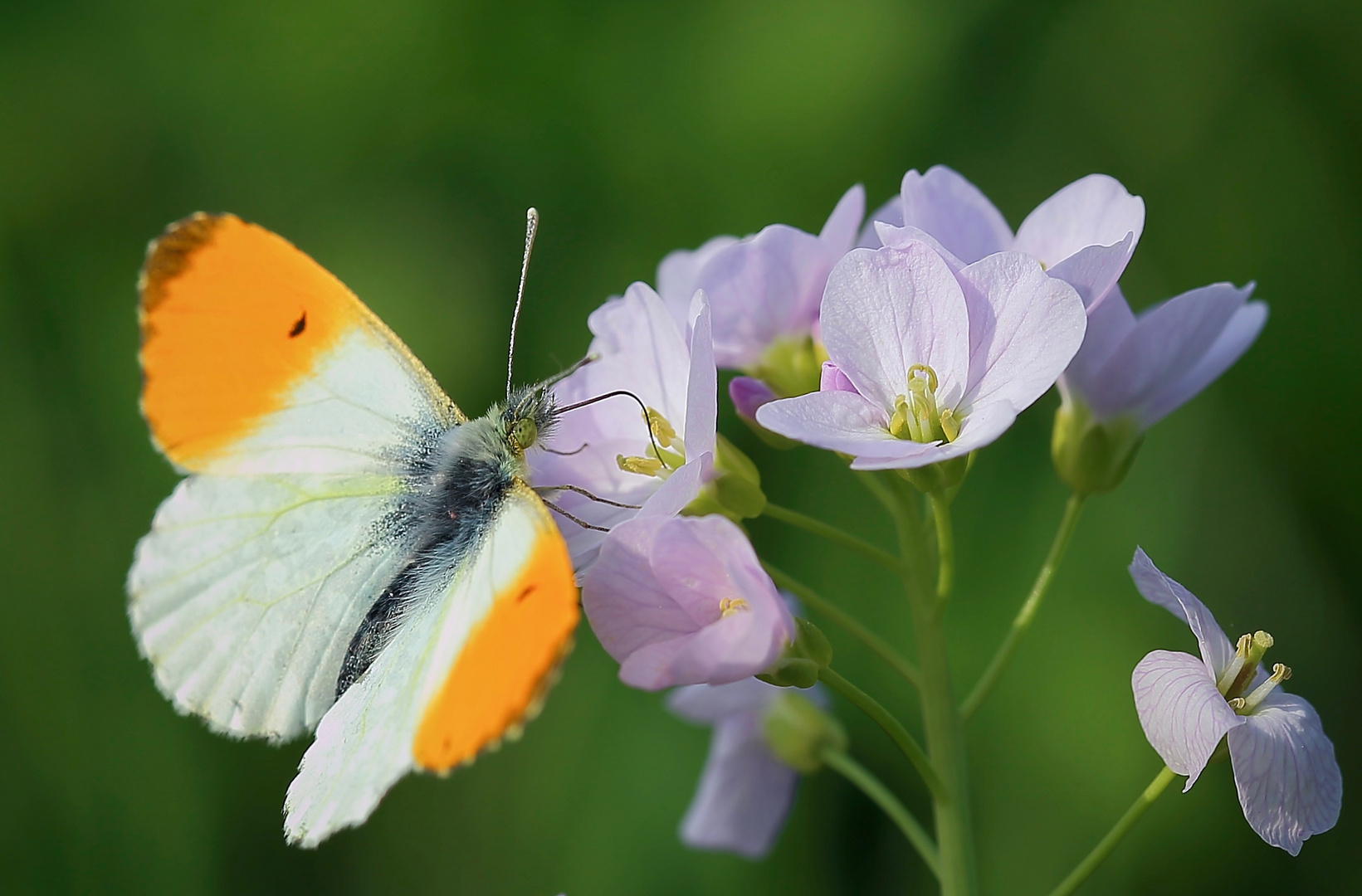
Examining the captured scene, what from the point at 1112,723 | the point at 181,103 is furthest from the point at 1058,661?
the point at 181,103

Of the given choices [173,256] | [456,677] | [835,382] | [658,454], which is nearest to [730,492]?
[658,454]

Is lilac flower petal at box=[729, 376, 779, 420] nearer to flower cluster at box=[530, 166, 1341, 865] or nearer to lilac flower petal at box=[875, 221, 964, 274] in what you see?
flower cluster at box=[530, 166, 1341, 865]

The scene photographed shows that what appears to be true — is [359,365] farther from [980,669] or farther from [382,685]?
[980,669]

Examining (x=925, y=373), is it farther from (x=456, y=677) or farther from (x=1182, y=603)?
(x=456, y=677)

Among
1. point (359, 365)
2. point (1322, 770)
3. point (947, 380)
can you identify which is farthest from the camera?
point (359, 365)

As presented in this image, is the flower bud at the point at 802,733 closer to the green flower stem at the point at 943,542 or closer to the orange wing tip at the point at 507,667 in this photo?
the green flower stem at the point at 943,542

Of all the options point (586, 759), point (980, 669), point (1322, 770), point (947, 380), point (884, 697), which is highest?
point (947, 380)
